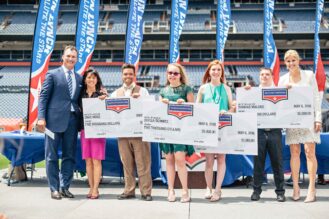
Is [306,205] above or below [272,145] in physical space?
below

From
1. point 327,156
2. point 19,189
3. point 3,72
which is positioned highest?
point 3,72

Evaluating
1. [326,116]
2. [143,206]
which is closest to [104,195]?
[143,206]

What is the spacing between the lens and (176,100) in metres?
4.54

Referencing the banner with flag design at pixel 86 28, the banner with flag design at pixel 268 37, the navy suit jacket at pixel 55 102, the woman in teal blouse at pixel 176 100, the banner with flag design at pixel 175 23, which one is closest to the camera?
the woman in teal blouse at pixel 176 100

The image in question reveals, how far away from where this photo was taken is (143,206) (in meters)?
4.23

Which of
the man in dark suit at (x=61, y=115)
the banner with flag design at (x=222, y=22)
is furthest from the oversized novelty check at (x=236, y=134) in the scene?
the banner with flag design at (x=222, y=22)

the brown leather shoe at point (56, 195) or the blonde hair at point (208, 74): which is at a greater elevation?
the blonde hair at point (208, 74)

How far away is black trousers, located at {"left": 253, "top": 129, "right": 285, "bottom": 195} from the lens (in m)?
4.56

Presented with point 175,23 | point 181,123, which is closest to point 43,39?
point 175,23

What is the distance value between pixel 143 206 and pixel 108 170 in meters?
2.07

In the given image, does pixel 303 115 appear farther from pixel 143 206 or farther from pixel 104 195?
pixel 104 195

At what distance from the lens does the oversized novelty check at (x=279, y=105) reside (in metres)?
4.62

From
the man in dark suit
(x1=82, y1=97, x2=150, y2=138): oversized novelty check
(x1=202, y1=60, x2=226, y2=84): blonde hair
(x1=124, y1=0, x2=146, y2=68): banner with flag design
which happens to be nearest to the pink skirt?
(x1=82, y1=97, x2=150, y2=138): oversized novelty check

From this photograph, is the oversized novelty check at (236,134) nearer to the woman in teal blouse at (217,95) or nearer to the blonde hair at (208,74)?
the woman in teal blouse at (217,95)
